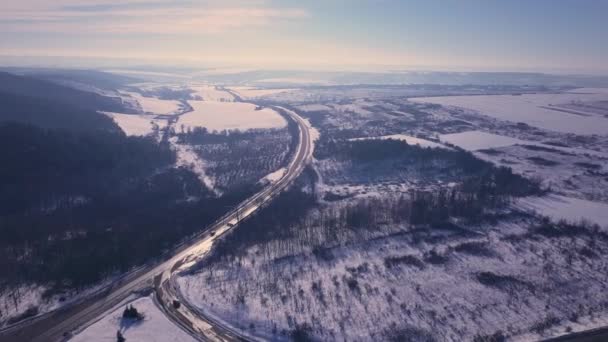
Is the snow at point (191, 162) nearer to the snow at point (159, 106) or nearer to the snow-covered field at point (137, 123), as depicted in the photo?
the snow-covered field at point (137, 123)

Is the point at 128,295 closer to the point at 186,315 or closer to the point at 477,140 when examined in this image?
the point at 186,315

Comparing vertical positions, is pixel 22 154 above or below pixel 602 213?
above

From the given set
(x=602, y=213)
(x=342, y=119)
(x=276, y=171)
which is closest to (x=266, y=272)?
(x=276, y=171)

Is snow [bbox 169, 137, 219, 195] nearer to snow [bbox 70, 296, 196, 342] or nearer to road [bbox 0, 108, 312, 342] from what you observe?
road [bbox 0, 108, 312, 342]

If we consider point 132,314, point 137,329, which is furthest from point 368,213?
point 137,329

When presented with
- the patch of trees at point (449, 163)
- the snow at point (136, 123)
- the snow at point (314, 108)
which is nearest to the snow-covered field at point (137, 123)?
the snow at point (136, 123)

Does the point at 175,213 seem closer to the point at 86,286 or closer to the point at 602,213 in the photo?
the point at 86,286

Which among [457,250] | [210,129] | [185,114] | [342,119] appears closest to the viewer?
[457,250]

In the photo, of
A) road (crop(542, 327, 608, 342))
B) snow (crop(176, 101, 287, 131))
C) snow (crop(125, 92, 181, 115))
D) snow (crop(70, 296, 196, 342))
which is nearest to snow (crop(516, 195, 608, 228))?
road (crop(542, 327, 608, 342))
